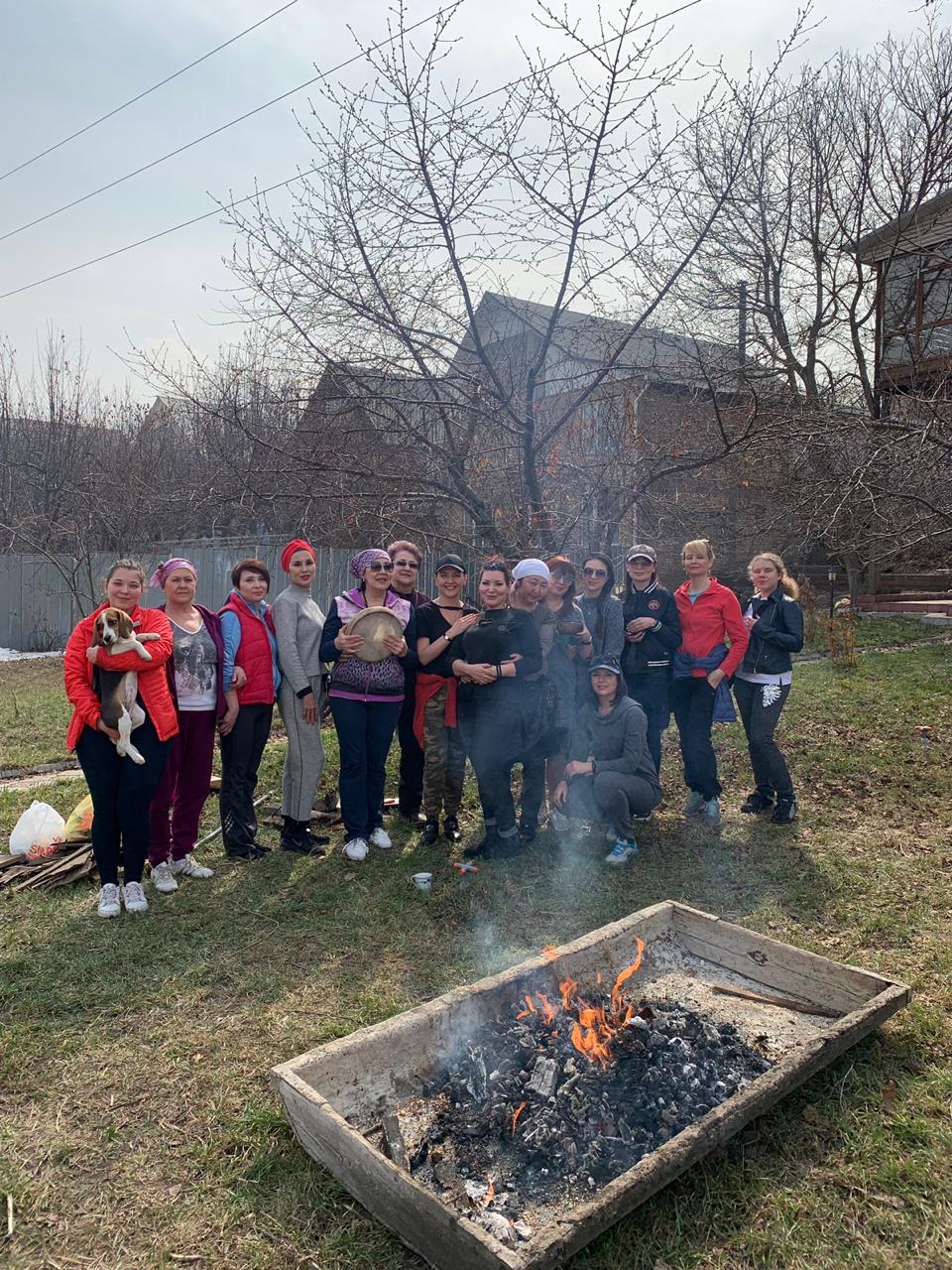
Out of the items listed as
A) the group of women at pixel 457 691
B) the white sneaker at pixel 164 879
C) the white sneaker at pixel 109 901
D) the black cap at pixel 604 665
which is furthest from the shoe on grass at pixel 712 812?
the white sneaker at pixel 109 901

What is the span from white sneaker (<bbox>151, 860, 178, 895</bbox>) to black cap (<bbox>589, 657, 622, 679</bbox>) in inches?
114

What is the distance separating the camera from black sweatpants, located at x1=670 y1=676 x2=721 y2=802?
610cm

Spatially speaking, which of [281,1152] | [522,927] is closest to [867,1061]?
[522,927]

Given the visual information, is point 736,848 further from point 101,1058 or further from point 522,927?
point 101,1058

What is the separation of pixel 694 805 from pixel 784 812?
625mm

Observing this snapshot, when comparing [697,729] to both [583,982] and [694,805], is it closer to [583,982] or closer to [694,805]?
[694,805]

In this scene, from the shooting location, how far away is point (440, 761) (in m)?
5.89

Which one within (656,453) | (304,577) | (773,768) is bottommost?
(773,768)

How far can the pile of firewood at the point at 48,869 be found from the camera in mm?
5234

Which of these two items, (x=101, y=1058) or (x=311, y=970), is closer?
(x=101, y=1058)

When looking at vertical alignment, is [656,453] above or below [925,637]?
above

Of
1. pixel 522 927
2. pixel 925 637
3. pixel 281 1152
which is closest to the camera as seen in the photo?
pixel 281 1152

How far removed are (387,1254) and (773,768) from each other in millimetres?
4389

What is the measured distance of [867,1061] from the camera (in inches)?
129
